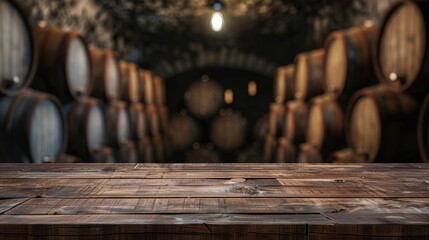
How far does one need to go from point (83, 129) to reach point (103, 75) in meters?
0.99

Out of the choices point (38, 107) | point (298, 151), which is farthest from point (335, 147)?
point (38, 107)

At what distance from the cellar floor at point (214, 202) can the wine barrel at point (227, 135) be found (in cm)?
732

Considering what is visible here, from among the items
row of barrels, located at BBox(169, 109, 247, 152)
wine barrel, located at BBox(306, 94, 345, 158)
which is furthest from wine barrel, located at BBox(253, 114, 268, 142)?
wine barrel, located at BBox(306, 94, 345, 158)

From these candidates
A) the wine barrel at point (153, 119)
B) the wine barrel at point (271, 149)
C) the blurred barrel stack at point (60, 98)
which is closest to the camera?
the blurred barrel stack at point (60, 98)

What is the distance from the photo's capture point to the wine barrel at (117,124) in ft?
17.0

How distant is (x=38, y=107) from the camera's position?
10.4 feet

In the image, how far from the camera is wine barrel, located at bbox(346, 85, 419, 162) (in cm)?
302

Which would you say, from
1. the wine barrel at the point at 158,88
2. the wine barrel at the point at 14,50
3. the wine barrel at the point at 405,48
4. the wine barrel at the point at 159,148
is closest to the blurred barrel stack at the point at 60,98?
the wine barrel at the point at 14,50

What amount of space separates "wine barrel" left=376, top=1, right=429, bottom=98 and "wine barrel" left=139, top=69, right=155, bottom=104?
4.45 m

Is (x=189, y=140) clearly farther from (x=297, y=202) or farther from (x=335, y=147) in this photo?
(x=297, y=202)

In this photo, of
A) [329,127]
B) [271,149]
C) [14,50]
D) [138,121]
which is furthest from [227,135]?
[14,50]

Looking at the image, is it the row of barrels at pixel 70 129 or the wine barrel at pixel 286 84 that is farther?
the wine barrel at pixel 286 84

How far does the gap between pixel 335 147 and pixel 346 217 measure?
3.45m

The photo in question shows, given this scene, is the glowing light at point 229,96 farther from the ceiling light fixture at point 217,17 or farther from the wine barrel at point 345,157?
the wine barrel at point 345,157
